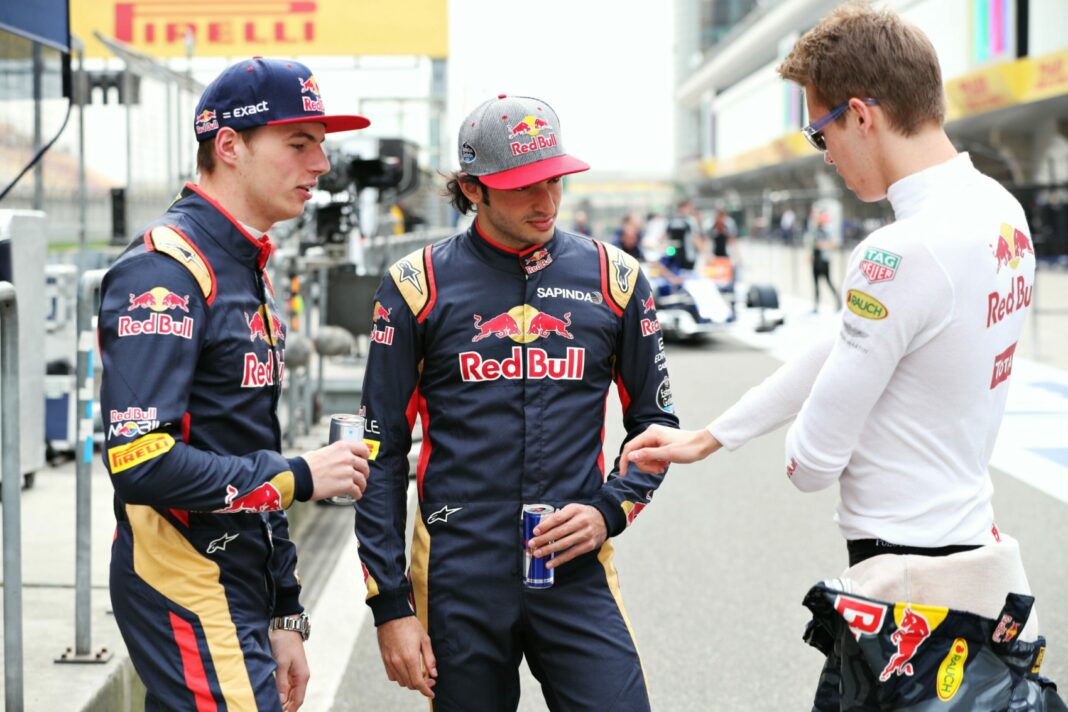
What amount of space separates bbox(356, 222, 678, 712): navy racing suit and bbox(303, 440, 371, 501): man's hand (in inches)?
12.4

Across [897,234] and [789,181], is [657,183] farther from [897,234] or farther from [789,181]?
[897,234]

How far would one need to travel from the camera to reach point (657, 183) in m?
128

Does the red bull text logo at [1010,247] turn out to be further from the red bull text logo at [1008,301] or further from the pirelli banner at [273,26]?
the pirelli banner at [273,26]

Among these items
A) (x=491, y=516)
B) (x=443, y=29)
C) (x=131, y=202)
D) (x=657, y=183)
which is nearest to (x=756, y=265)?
(x=443, y=29)

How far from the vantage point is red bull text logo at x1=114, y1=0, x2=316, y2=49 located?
2341 centimetres

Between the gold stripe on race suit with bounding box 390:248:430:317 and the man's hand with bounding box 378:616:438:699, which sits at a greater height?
the gold stripe on race suit with bounding box 390:248:430:317

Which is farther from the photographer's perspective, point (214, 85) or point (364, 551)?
point (364, 551)

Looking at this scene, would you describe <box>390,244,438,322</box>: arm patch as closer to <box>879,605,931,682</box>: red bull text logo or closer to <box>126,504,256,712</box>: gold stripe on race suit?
<box>126,504,256,712</box>: gold stripe on race suit

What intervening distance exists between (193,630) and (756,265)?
43.1 m

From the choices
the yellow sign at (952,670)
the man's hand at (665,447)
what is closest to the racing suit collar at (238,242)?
the man's hand at (665,447)

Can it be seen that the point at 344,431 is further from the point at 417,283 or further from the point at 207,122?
the point at 207,122

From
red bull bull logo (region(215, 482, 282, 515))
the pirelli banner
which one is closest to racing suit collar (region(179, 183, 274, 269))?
red bull bull logo (region(215, 482, 282, 515))

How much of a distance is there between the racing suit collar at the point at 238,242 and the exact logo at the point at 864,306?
113 cm

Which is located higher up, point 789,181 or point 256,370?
point 789,181
